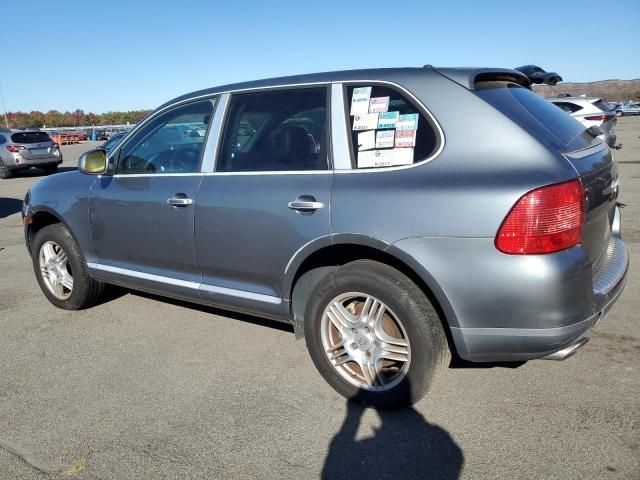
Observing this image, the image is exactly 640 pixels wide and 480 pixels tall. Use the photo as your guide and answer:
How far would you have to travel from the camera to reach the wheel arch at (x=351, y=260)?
2652mm

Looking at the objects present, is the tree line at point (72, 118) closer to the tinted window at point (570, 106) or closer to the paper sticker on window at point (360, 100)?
the tinted window at point (570, 106)

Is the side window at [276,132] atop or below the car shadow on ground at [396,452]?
atop

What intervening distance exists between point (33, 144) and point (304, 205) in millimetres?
16816

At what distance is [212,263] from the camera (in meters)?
3.52

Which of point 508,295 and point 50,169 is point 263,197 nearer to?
point 508,295

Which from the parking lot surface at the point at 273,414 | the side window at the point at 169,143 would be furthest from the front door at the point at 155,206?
the parking lot surface at the point at 273,414

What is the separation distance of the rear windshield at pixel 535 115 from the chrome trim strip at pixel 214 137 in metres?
1.65

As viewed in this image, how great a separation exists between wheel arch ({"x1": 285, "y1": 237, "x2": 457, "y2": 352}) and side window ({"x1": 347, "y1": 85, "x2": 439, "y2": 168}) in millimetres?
460

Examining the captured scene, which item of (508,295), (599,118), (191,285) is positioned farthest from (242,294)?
(599,118)

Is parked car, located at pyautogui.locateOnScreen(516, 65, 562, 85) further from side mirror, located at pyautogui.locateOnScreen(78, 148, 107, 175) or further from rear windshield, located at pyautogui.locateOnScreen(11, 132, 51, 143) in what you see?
rear windshield, located at pyautogui.locateOnScreen(11, 132, 51, 143)

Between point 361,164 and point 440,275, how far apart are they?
759mm

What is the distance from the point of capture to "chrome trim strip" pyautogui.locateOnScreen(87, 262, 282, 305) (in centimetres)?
336

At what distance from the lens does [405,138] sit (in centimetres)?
284

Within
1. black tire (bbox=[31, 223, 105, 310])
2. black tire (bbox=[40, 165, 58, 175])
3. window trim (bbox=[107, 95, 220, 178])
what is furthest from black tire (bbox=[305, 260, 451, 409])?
black tire (bbox=[40, 165, 58, 175])
